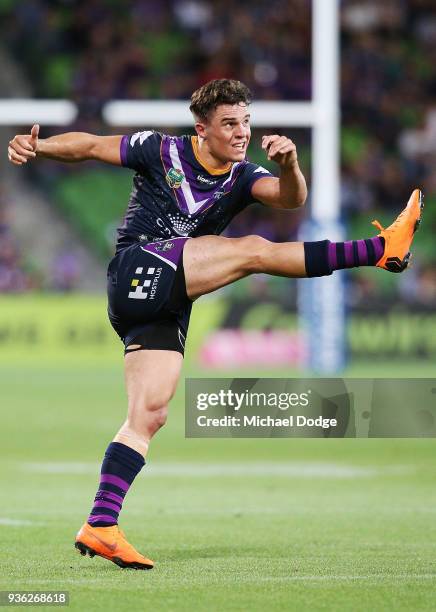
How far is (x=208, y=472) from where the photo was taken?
9.86 metres

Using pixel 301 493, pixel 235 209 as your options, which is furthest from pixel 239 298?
pixel 235 209

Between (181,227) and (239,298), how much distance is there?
43.9 feet

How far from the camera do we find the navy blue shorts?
5.81 m

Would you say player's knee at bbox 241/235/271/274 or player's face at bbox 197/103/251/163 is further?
player's face at bbox 197/103/251/163

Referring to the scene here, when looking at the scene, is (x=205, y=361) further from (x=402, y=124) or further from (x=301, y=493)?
(x=301, y=493)

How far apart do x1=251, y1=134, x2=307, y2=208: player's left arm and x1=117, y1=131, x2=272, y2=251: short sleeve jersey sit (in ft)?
0.29

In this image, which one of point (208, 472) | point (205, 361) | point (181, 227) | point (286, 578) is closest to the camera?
point (286, 578)

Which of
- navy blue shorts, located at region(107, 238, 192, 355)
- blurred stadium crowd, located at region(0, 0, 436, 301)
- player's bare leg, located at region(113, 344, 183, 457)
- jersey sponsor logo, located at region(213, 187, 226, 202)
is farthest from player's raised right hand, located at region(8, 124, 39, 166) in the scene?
blurred stadium crowd, located at region(0, 0, 436, 301)

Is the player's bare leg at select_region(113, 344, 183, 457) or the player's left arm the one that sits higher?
the player's left arm

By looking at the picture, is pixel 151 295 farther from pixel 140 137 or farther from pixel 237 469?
pixel 237 469

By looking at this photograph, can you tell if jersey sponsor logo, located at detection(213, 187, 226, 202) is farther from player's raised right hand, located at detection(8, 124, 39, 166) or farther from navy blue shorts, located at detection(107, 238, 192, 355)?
player's raised right hand, located at detection(8, 124, 39, 166)

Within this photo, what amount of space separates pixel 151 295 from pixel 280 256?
1.96 ft

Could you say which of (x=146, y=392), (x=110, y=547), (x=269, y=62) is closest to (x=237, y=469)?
(x=146, y=392)

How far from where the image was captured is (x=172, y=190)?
6078mm
